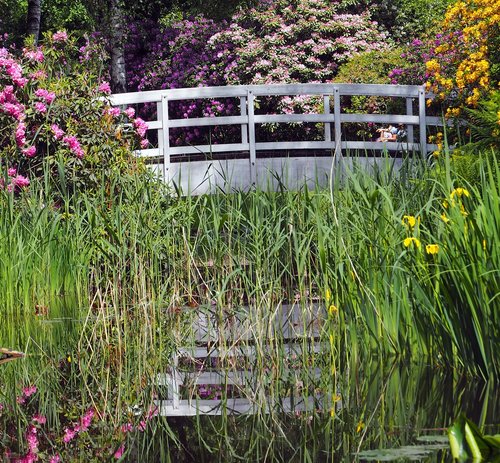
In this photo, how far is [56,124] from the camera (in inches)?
413

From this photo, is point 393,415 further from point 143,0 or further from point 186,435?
point 143,0

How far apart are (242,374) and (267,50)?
1528 cm

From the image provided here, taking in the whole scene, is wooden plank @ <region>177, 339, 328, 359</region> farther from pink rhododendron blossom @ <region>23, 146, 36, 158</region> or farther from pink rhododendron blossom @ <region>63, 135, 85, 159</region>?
pink rhododendron blossom @ <region>63, 135, 85, 159</region>

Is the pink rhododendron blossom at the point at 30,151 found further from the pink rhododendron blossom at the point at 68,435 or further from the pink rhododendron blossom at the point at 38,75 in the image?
the pink rhododendron blossom at the point at 68,435

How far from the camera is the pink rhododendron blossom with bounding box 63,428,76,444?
4233 mm

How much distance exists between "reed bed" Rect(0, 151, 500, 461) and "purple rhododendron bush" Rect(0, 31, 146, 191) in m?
2.21

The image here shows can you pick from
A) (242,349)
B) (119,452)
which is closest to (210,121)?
(242,349)

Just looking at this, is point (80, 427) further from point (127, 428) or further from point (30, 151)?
point (30, 151)

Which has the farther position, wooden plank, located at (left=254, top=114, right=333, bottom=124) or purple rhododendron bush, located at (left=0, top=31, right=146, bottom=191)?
wooden plank, located at (left=254, top=114, right=333, bottom=124)

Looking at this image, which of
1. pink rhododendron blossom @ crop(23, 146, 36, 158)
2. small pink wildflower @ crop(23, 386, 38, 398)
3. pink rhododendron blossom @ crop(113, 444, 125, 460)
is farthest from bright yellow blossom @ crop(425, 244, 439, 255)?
pink rhododendron blossom @ crop(23, 146, 36, 158)

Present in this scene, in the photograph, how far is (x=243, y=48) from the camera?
20.7 meters

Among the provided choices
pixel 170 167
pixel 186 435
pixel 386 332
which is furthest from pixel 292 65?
pixel 186 435

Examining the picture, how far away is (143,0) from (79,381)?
18.6m

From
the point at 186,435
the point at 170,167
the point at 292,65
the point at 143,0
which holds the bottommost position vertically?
the point at 186,435
